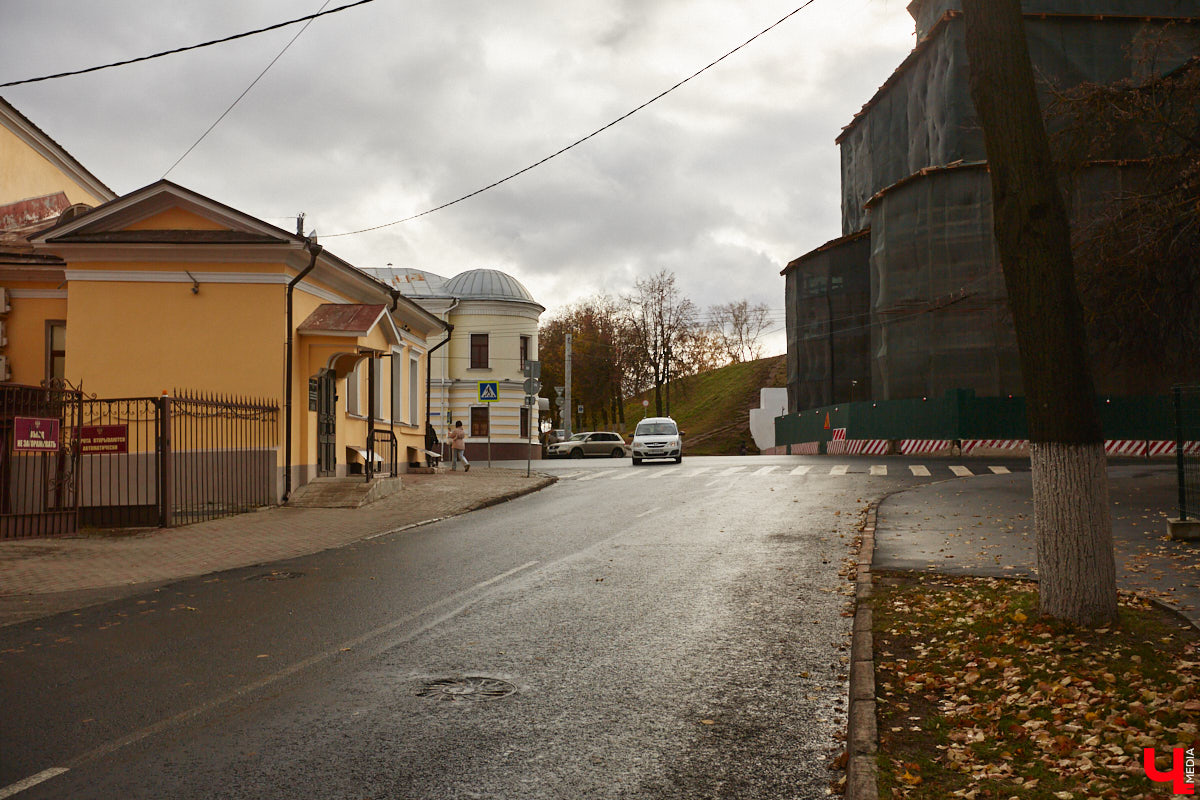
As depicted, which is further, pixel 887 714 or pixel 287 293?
pixel 287 293

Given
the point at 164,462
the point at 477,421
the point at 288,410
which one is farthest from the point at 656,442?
the point at 477,421

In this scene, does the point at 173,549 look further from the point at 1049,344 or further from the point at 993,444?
the point at 993,444

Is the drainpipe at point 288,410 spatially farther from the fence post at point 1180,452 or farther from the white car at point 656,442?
the white car at point 656,442

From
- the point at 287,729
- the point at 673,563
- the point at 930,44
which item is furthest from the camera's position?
the point at 930,44

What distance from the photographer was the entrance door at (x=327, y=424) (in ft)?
68.2

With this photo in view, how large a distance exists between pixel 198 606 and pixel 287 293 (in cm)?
1116

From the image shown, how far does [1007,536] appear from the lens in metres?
12.4

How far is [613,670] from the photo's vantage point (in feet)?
20.9

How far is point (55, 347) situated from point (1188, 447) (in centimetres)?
2216

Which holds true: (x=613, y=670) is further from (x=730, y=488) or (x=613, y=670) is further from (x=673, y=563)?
(x=730, y=488)

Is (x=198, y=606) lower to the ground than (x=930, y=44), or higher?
lower

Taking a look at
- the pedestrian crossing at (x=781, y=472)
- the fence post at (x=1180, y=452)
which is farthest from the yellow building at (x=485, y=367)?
the fence post at (x=1180, y=452)

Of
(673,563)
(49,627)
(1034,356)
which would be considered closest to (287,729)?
(49,627)

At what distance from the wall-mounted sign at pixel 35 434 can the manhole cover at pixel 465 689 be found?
1041 centimetres
